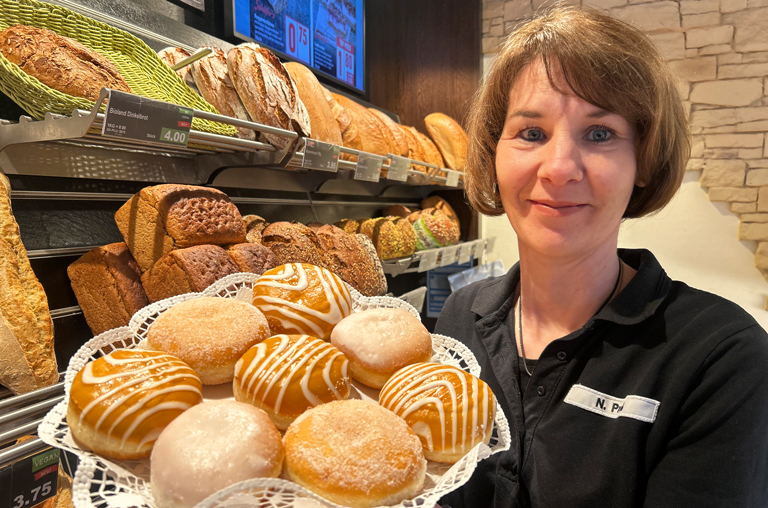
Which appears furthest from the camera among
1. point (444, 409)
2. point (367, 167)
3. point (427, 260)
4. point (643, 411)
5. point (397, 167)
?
point (427, 260)

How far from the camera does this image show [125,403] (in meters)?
0.59

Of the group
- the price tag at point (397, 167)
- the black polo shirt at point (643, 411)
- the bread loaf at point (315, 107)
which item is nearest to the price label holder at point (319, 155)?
the bread loaf at point (315, 107)

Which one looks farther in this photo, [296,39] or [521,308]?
[296,39]

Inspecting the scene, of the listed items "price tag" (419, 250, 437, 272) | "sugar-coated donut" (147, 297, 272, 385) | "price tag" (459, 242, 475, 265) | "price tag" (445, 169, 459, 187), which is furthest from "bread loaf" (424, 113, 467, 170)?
"sugar-coated donut" (147, 297, 272, 385)

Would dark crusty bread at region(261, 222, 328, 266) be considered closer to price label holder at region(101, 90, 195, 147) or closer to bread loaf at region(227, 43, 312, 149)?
bread loaf at region(227, 43, 312, 149)

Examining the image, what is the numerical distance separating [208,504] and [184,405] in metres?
0.20

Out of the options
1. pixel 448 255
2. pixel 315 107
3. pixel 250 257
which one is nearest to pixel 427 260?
pixel 448 255

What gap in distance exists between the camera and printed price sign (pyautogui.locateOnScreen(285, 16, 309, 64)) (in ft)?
8.59

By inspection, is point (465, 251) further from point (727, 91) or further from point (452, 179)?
point (727, 91)

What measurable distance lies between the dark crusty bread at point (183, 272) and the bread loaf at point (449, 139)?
7.24ft

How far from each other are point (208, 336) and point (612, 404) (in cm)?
79

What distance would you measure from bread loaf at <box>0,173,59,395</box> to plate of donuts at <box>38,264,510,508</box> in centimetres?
35

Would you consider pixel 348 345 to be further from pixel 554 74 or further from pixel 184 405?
pixel 554 74

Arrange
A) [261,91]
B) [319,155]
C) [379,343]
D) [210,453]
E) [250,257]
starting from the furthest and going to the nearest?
[319,155]
[261,91]
[250,257]
[379,343]
[210,453]
